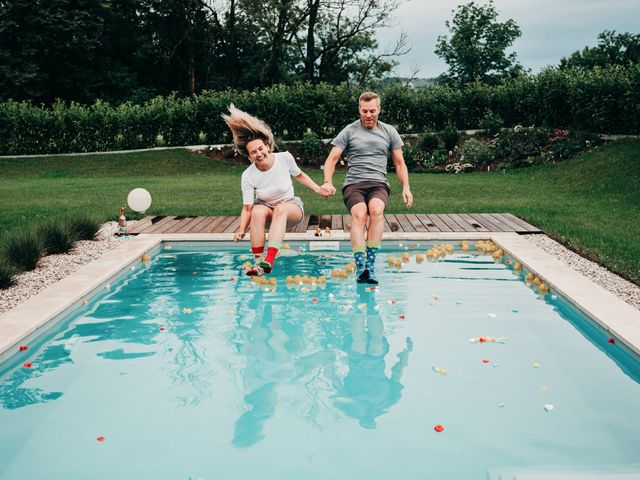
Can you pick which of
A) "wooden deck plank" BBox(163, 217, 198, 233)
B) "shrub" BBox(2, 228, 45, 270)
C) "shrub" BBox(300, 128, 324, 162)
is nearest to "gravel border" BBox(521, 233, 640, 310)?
"wooden deck plank" BBox(163, 217, 198, 233)

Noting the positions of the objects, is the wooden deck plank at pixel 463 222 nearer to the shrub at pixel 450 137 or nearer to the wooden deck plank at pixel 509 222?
the wooden deck plank at pixel 509 222

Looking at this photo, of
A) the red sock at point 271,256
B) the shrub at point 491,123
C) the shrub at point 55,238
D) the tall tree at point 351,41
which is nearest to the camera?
the red sock at point 271,256

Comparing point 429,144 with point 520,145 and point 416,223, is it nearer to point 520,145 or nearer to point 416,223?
point 520,145

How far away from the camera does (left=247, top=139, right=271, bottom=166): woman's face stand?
7879 mm

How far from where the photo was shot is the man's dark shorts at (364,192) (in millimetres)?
8125

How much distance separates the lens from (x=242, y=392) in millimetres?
4715

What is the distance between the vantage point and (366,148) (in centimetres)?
821

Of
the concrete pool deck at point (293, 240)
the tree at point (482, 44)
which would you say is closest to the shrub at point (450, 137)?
the concrete pool deck at point (293, 240)

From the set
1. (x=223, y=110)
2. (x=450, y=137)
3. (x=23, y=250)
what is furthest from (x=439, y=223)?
(x=223, y=110)

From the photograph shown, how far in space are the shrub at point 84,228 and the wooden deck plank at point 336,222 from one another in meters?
3.56

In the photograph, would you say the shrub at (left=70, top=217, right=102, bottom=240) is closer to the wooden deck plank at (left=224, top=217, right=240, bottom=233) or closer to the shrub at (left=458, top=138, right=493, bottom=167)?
the wooden deck plank at (left=224, top=217, right=240, bottom=233)

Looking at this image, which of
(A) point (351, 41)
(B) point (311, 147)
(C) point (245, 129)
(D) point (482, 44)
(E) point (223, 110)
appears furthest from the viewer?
(D) point (482, 44)

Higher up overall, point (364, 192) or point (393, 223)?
point (364, 192)

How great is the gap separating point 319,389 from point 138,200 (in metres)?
8.45
